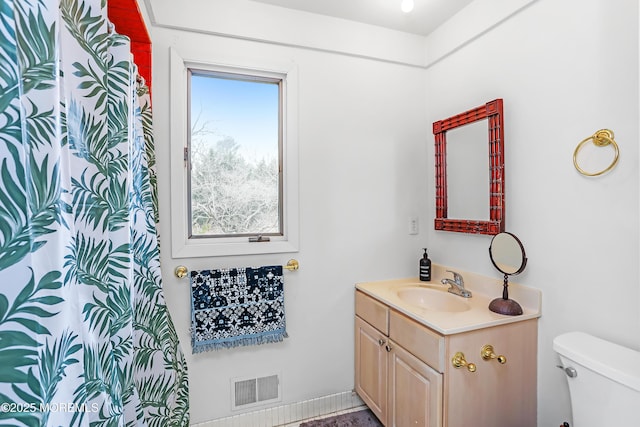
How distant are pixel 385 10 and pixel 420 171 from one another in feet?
3.40

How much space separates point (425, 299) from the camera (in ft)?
6.57

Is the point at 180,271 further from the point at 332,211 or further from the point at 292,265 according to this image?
the point at 332,211

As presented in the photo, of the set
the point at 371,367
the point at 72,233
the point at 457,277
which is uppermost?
the point at 72,233

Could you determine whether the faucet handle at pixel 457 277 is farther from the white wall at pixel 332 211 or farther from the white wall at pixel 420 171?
the white wall at pixel 332 211

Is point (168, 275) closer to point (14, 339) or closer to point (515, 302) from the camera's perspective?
point (14, 339)

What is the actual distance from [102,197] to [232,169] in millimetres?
1052

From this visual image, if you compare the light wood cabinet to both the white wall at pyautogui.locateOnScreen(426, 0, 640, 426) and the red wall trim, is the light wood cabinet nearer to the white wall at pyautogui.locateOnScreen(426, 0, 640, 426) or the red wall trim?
the white wall at pyautogui.locateOnScreen(426, 0, 640, 426)

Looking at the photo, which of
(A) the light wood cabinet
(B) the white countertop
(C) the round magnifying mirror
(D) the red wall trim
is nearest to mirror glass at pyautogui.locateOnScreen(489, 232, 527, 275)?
(C) the round magnifying mirror

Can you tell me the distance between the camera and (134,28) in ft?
4.86

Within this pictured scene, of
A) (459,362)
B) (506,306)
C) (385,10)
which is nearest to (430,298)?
(506,306)

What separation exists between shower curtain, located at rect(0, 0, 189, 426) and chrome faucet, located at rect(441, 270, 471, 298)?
60.6 inches

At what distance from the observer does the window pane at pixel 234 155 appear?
187 cm

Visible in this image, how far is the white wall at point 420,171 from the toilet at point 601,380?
12cm

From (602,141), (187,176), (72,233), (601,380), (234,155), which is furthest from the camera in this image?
(234,155)
